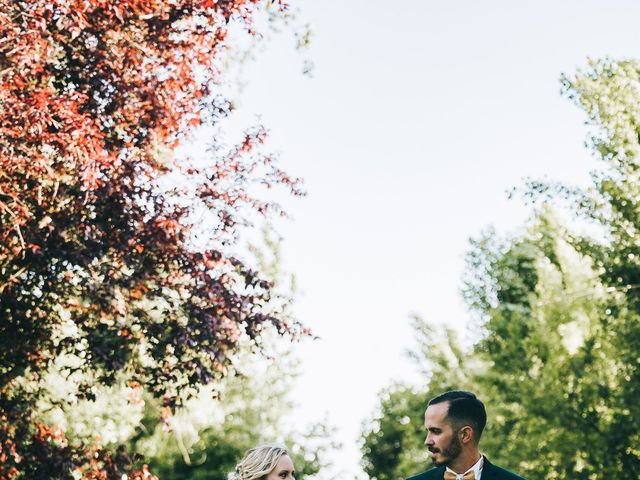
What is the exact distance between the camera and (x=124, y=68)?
9672mm

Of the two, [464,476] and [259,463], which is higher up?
[259,463]

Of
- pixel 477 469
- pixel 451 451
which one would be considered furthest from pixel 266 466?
pixel 477 469

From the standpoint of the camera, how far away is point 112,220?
9.51 metres

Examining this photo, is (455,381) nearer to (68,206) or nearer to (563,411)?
(563,411)

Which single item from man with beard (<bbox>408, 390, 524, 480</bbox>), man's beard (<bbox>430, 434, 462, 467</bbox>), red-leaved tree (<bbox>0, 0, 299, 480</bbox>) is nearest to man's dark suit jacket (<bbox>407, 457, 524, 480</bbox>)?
man with beard (<bbox>408, 390, 524, 480</bbox>)

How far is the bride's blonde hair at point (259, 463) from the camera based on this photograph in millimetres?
7035

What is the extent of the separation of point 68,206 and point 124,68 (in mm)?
1664

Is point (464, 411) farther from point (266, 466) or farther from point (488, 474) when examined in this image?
point (266, 466)

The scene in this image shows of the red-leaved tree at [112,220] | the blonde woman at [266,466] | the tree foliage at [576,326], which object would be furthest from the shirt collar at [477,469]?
the tree foliage at [576,326]

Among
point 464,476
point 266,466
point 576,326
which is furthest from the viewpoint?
point 576,326

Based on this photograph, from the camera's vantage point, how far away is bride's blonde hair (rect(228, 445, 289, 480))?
7035mm

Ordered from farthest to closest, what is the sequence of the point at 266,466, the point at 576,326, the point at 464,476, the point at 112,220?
the point at 576,326 → the point at 112,220 → the point at 266,466 → the point at 464,476

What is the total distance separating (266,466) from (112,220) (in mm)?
3678

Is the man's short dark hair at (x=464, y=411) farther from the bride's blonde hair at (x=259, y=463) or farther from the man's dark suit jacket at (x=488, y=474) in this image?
the bride's blonde hair at (x=259, y=463)
